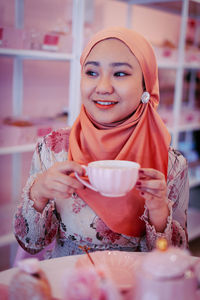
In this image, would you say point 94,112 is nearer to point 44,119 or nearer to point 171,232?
point 171,232

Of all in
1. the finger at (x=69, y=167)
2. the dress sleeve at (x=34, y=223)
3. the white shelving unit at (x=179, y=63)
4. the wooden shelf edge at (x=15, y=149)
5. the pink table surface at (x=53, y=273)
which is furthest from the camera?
the white shelving unit at (x=179, y=63)

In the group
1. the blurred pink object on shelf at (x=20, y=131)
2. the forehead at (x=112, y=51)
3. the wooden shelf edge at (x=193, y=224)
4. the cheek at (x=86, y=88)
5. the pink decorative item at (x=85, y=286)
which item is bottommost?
the wooden shelf edge at (x=193, y=224)

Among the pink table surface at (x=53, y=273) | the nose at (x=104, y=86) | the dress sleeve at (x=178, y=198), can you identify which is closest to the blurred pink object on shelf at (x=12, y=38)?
the nose at (x=104, y=86)

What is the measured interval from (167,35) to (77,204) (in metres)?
2.78

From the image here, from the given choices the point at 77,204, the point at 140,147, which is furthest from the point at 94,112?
the point at 77,204

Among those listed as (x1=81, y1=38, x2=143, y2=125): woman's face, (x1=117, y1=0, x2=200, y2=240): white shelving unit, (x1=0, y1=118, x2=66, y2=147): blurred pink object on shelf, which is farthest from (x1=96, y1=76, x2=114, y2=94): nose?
(x1=117, y1=0, x2=200, y2=240): white shelving unit

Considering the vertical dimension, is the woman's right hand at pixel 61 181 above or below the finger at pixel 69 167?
below

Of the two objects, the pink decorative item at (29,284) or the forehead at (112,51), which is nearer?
the pink decorative item at (29,284)

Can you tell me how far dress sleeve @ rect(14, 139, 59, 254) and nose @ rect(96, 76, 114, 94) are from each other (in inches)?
12.2

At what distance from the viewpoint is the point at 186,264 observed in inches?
26.4

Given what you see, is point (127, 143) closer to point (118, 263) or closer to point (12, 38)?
point (118, 263)

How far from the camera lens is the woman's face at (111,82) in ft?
3.98

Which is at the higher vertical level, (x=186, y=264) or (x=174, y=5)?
(x=174, y=5)

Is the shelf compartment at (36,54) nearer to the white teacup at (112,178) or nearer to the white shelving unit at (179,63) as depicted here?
the white shelving unit at (179,63)
